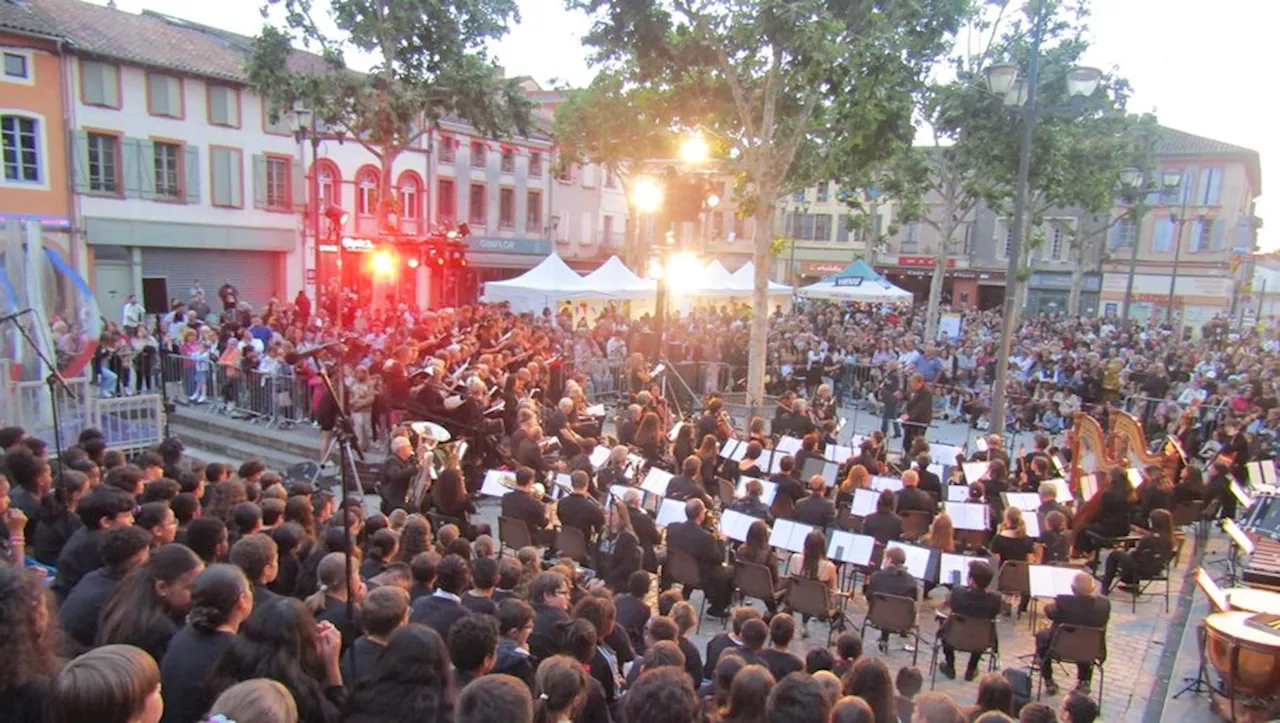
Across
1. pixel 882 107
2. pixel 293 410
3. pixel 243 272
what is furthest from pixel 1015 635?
pixel 243 272

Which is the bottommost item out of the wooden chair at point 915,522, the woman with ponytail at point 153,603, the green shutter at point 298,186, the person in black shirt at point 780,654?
the wooden chair at point 915,522

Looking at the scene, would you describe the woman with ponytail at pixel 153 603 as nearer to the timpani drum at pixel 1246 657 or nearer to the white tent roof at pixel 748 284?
the timpani drum at pixel 1246 657

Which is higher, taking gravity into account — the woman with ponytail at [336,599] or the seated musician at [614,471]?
the woman with ponytail at [336,599]

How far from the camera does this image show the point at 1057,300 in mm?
48844

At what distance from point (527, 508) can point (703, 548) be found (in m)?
1.91

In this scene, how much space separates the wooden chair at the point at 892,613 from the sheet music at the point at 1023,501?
316cm

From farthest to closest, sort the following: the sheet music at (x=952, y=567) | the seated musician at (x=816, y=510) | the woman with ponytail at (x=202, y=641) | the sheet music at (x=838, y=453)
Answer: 1. the sheet music at (x=838, y=453)
2. the seated musician at (x=816, y=510)
3. the sheet music at (x=952, y=567)
4. the woman with ponytail at (x=202, y=641)

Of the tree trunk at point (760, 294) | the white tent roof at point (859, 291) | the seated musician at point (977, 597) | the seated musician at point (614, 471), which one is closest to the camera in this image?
the seated musician at point (977, 597)

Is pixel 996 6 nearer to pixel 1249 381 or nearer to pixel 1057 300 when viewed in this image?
pixel 1249 381

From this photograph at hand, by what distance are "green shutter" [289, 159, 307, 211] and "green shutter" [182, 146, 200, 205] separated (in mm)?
3246

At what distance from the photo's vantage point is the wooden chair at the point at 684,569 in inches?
320

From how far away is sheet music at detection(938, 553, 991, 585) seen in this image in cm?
771

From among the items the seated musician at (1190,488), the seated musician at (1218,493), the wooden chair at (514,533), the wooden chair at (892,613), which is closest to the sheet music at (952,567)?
the wooden chair at (892,613)

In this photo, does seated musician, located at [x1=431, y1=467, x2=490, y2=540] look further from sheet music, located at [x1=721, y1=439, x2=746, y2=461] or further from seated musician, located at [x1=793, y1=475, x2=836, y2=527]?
sheet music, located at [x1=721, y1=439, x2=746, y2=461]
